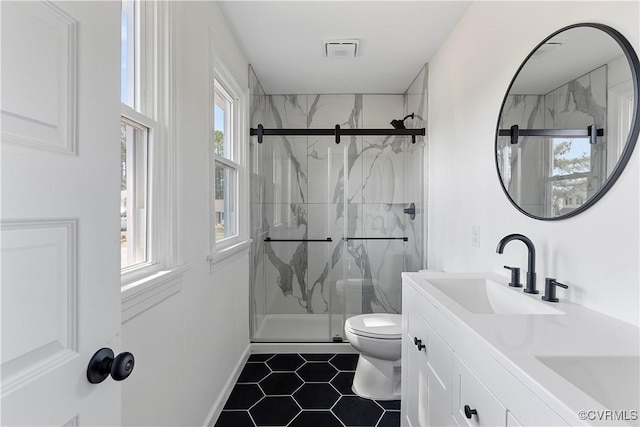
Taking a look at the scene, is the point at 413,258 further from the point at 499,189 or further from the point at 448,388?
the point at 448,388

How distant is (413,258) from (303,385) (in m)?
1.31

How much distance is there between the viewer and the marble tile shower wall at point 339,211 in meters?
2.79

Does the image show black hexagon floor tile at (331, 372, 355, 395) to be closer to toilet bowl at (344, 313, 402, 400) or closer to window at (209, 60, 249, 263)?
toilet bowl at (344, 313, 402, 400)

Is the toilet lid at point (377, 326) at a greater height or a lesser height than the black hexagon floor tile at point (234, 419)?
greater

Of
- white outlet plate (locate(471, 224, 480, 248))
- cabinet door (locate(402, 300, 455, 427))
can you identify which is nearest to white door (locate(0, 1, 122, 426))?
cabinet door (locate(402, 300, 455, 427))

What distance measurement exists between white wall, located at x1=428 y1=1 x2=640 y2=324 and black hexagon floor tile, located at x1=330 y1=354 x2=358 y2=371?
0.96 meters

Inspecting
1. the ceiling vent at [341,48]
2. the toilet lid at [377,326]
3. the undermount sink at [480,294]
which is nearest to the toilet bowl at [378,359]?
the toilet lid at [377,326]

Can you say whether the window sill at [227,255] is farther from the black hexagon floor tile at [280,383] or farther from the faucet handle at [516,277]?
the faucet handle at [516,277]

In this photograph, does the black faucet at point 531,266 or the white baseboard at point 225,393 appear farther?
the white baseboard at point 225,393

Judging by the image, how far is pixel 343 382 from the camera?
2.22 meters

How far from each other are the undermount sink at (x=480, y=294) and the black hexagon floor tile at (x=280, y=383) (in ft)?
4.12

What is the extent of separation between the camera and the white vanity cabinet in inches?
27.1

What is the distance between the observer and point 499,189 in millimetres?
1564

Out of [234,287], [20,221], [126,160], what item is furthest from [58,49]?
[234,287]
